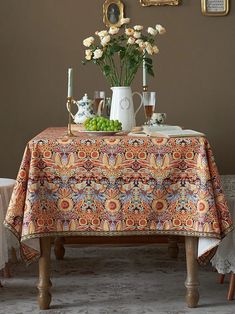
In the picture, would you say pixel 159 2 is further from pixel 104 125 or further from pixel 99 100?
pixel 104 125

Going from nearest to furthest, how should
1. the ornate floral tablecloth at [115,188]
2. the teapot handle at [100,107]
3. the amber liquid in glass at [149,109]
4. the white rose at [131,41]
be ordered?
1. the ornate floral tablecloth at [115,188]
2. the white rose at [131,41]
3. the amber liquid in glass at [149,109]
4. the teapot handle at [100,107]

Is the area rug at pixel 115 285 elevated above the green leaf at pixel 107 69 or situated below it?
below

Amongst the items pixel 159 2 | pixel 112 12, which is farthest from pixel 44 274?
pixel 159 2

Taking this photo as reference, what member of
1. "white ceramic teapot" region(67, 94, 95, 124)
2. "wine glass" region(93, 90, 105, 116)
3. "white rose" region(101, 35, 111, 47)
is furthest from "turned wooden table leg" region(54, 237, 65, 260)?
"white rose" region(101, 35, 111, 47)

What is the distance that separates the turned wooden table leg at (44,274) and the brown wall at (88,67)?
1.65 metres

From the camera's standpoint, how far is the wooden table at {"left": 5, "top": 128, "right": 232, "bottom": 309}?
9.62 feet

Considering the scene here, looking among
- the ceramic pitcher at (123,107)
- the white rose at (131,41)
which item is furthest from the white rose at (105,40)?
the ceramic pitcher at (123,107)

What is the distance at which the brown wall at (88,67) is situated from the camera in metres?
4.53

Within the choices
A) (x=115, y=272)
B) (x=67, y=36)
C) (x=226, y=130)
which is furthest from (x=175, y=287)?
(x=67, y=36)

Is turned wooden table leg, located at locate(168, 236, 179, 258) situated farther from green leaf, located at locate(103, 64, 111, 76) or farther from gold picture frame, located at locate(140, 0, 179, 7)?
gold picture frame, located at locate(140, 0, 179, 7)

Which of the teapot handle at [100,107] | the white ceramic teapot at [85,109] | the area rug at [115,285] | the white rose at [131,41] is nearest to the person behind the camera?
the area rug at [115,285]

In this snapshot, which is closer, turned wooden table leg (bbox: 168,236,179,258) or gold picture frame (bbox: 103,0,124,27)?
turned wooden table leg (bbox: 168,236,179,258)

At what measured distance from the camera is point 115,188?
296 centimetres

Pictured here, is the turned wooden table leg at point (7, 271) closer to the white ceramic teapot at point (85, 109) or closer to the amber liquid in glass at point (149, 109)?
the white ceramic teapot at point (85, 109)
